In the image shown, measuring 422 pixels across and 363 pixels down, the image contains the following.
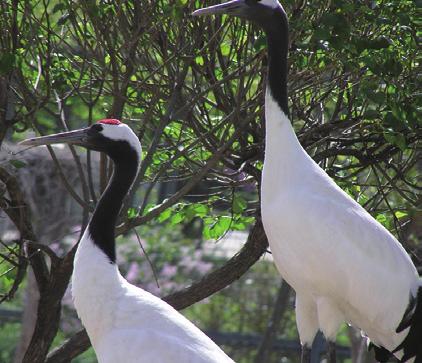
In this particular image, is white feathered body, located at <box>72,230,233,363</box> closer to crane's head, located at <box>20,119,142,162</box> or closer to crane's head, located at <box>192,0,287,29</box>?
crane's head, located at <box>20,119,142,162</box>

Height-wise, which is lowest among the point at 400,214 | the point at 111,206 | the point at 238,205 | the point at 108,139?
the point at 400,214

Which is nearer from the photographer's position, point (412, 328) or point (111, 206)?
point (111, 206)

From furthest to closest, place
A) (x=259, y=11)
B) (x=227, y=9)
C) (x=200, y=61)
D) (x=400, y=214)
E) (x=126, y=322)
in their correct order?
(x=400, y=214)
(x=200, y=61)
(x=259, y=11)
(x=227, y=9)
(x=126, y=322)

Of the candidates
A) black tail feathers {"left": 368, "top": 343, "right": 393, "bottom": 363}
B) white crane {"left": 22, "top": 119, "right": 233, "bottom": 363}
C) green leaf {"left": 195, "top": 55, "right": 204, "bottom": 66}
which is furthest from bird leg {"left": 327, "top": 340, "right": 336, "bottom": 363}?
green leaf {"left": 195, "top": 55, "right": 204, "bottom": 66}

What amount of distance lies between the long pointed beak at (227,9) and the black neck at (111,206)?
0.66 metres

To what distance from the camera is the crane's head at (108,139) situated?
4723 millimetres

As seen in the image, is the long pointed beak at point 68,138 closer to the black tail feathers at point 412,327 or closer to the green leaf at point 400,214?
the black tail feathers at point 412,327

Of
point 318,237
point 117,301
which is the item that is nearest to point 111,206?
point 117,301

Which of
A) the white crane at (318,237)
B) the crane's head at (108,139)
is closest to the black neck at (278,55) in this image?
the white crane at (318,237)

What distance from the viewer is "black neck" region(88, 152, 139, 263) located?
15.3 ft

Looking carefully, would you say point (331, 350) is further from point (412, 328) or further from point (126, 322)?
point (126, 322)

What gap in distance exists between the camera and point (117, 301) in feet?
14.9

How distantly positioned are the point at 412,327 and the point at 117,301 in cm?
144

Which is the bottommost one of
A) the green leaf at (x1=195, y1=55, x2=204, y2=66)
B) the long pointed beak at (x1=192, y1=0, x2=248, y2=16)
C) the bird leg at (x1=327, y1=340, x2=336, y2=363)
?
the bird leg at (x1=327, y1=340, x2=336, y2=363)
